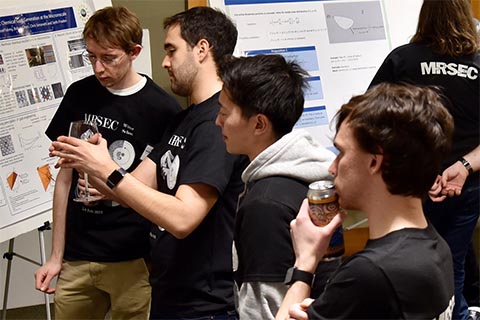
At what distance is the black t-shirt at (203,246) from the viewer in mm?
1759

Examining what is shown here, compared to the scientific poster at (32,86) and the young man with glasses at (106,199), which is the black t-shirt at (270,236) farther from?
the scientific poster at (32,86)

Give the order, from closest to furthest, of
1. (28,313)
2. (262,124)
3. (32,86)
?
(262,124)
(32,86)
(28,313)

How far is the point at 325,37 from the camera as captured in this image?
327cm

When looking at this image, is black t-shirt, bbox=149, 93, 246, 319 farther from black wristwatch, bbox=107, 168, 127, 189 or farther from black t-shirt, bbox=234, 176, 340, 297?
black t-shirt, bbox=234, 176, 340, 297

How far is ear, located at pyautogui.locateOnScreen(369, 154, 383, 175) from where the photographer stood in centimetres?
115

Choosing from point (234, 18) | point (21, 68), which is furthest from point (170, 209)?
point (234, 18)

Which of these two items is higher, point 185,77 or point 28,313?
Answer: point 185,77

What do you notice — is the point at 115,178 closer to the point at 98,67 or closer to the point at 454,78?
the point at 98,67

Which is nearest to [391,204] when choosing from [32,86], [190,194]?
[190,194]

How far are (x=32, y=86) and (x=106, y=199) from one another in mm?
727

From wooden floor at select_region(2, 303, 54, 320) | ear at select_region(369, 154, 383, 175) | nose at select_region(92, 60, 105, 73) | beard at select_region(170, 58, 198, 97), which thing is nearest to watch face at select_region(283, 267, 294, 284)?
ear at select_region(369, 154, 383, 175)

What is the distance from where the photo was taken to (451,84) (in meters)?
2.54

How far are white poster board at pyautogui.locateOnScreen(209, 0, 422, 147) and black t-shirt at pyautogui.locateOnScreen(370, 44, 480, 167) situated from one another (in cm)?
63

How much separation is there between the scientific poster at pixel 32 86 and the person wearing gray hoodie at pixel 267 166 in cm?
129
